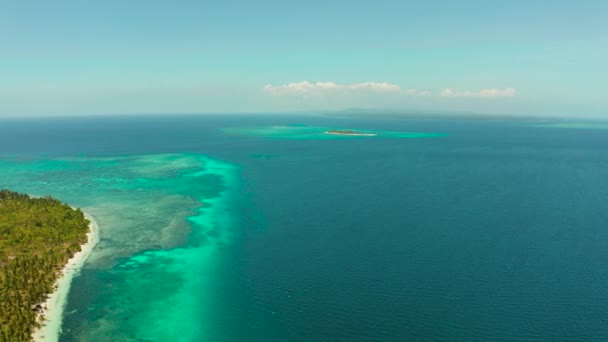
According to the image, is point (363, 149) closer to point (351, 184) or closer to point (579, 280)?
point (351, 184)

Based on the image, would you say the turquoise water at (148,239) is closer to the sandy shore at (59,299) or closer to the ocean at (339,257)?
the ocean at (339,257)

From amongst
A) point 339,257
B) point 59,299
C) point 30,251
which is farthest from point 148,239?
point 339,257

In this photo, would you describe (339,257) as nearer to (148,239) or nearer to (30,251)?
(148,239)

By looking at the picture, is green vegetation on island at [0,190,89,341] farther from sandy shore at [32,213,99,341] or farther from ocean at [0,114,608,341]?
ocean at [0,114,608,341]

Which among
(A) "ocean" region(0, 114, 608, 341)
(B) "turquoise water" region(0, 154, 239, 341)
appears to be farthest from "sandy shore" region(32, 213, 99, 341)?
(B) "turquoise water" region(0, 154, 239, 341)

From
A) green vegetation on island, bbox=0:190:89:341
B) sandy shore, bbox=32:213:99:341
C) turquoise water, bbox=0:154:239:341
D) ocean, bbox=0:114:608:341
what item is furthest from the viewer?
turquoise water, bbox=0:154:239:341

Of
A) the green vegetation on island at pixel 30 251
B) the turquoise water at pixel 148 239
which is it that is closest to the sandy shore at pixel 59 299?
the green vegetation on island at pixel 30 251

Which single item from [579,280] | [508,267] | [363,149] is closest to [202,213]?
[508,267]
